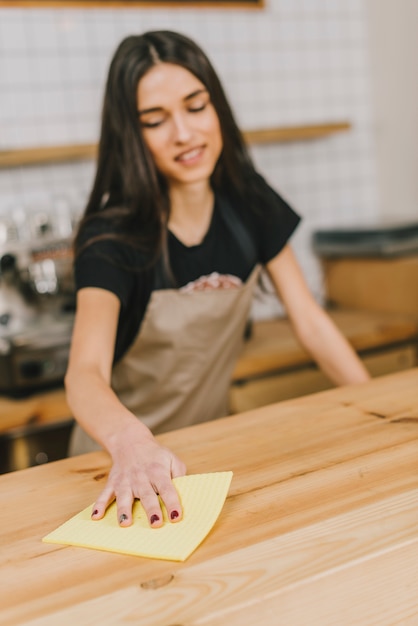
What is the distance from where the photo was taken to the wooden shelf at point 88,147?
7.47ft

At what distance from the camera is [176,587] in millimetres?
674

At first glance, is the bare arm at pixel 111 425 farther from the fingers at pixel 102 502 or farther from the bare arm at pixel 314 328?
the bare arm at pixel 314 328

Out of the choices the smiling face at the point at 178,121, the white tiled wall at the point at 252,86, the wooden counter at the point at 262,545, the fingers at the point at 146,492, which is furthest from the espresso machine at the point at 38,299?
the fingers at the point at 146,492

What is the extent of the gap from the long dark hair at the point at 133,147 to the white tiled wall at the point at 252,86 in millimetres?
1025

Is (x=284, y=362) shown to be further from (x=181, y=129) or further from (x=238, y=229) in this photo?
(x=181, y=129)

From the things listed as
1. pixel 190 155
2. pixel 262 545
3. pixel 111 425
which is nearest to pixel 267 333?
pixel 190 155

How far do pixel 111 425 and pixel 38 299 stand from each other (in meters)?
1.19

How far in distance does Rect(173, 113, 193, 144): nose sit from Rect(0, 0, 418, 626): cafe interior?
1.49 ft

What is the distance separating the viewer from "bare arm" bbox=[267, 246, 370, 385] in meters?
1.57

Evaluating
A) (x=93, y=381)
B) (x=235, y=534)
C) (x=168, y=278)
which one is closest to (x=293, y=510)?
(x=235, y=534)

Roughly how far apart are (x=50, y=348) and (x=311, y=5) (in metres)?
1.76

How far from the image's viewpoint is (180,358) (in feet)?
5.39

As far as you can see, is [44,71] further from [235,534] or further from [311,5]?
[235,534]

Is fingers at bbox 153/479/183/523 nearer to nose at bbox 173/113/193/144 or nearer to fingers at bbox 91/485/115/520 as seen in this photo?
fingers at bbox 91/485/115/520
